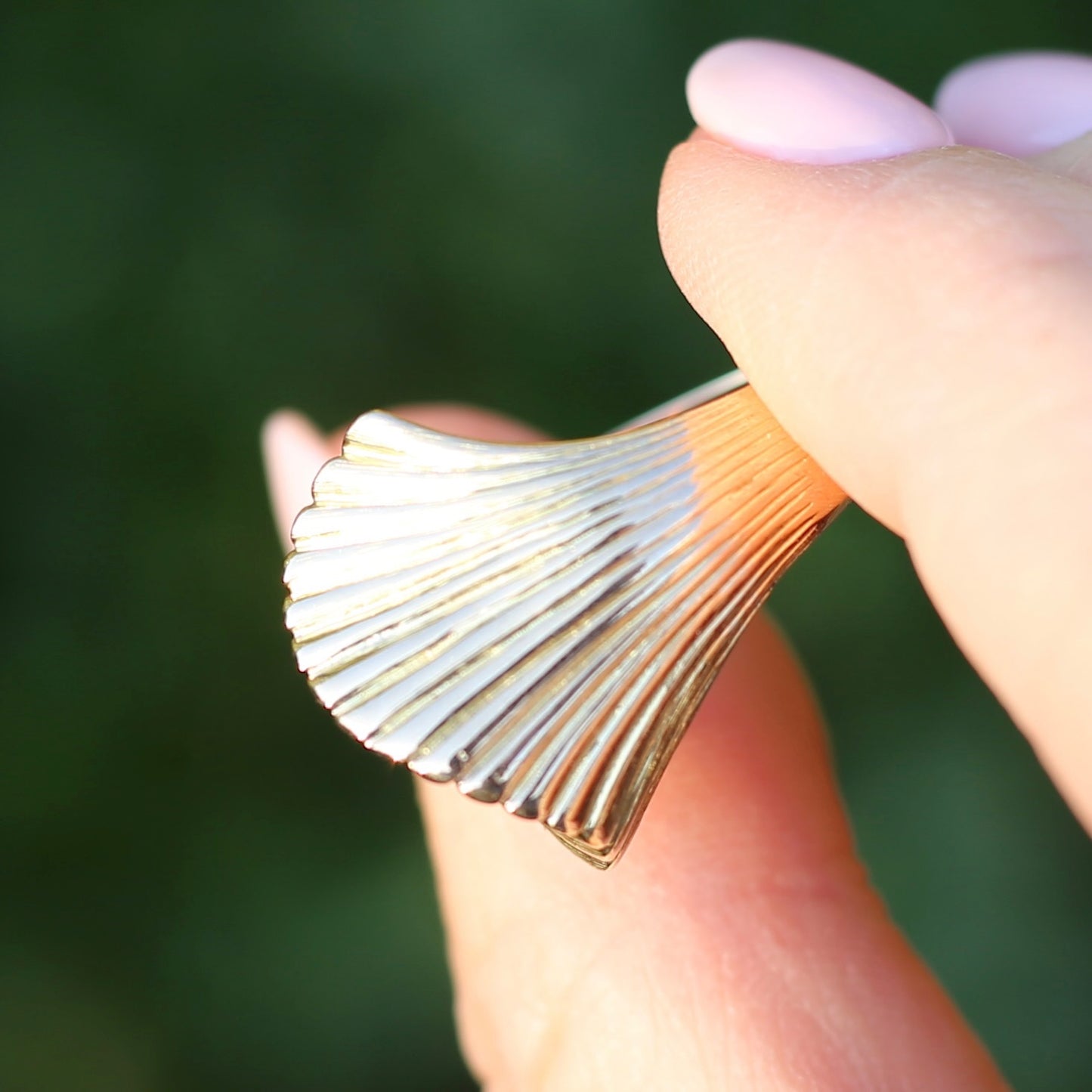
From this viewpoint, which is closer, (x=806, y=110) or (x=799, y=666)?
(x=806, y=110)

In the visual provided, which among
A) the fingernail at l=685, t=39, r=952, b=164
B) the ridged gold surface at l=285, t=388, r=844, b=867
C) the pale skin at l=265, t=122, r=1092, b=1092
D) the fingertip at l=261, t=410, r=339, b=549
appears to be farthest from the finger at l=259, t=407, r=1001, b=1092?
the fingernail at l=685, t=39, r=952, b=164

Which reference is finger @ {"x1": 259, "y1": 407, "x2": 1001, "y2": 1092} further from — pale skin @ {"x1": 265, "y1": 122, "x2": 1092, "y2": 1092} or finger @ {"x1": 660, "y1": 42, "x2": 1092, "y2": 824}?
finger @ {"x1": 660, "y1": 42, "x2": 1092, "y2": 824}

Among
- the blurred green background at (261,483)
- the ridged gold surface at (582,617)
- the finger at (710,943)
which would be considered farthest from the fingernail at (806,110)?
the blurred green background at (261,483)

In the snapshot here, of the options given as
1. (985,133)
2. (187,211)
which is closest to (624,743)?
(985,133)

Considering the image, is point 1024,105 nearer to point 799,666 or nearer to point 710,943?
point 799,666

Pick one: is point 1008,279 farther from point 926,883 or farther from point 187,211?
point 187,211

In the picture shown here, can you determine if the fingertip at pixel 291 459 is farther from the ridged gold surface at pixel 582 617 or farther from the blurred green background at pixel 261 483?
the ridged gold surface at pixel 582 617

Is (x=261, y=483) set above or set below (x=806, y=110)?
above

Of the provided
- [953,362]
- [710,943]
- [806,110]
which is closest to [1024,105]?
[806,110]
